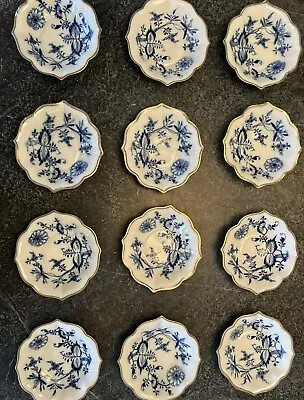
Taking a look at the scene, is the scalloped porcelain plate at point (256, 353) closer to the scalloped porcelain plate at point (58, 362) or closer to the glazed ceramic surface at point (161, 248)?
the glazed ceramic surface at point (161, 248)

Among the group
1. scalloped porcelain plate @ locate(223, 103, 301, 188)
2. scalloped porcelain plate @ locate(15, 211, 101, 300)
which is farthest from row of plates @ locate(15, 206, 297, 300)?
scalloped porcelain plate @ locate(223, 103, 301, 188)

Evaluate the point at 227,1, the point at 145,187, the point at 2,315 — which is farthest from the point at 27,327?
the point at 227,1

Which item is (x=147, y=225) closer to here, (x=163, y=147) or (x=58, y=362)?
(x=163, y=147)

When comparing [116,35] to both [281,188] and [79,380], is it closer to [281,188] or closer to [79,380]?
[281,188]

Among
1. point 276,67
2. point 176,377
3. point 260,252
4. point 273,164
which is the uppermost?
point 276,67

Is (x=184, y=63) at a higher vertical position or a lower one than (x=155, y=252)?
higher

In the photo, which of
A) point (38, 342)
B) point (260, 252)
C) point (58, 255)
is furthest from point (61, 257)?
point (260, 252)

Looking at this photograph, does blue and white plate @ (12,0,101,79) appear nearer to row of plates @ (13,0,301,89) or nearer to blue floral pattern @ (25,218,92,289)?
Answer: row of plates @ (13,0,301,89)
